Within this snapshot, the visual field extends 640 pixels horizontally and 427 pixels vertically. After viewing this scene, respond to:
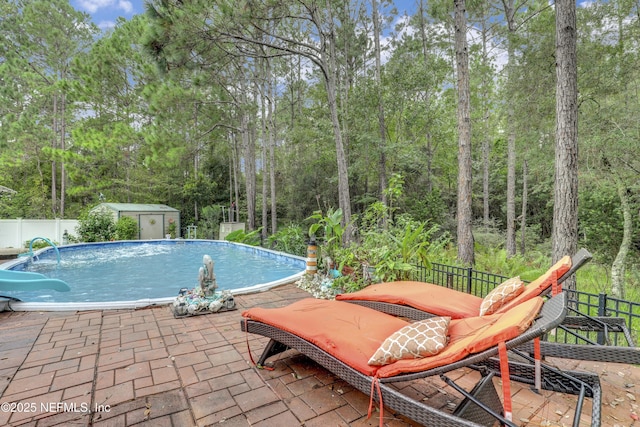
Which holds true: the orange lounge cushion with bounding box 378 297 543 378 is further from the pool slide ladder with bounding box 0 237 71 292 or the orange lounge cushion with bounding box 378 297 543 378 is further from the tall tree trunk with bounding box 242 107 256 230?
the tall tree trunk with bounding box 242 107 256 230

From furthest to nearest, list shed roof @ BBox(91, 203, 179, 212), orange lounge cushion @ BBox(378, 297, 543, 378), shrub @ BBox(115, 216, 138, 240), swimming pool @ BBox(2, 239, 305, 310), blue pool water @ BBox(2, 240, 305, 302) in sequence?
shed roof @ BBox(91, 203, 179, 212)
shrub @ BBox(115, 216, 138, 240)
blue pool water @ BBox(2, 240, 305, 302)
swimming pool @ BBox(2, 239, 305, 310)
orange lounge cushion @ BBox(378, 297, 543, 378)

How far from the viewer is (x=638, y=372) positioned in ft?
8.84

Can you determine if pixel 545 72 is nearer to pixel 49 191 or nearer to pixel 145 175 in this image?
pixel 145 175

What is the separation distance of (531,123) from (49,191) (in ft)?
80.2

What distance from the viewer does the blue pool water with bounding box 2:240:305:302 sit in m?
6.42

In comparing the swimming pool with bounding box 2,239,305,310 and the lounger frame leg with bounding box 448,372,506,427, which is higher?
the lounger frame leg with bounding box 448,372,506,427

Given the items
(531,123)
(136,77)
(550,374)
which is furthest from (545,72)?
(136,77)

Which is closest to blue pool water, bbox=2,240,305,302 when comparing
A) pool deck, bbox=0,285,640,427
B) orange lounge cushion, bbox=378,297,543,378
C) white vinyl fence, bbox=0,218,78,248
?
white vinyl fence, bbox=0,218,78,248

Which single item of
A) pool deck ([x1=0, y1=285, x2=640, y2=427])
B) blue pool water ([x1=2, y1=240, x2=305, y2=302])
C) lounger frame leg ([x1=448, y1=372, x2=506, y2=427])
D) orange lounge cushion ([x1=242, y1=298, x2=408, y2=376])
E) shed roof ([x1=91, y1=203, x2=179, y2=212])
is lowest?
blue pool water ([x1=2, y1=240, x2=305, y2=302])

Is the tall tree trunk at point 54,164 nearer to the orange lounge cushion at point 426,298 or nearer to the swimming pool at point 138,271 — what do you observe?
the swimming pool at point 138,271

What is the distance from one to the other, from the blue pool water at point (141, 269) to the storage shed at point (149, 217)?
82.9 inches

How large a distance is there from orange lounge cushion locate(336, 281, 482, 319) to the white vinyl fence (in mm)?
13752

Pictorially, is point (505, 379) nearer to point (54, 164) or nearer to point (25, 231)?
point (25, 231)

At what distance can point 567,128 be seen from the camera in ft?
13.6
